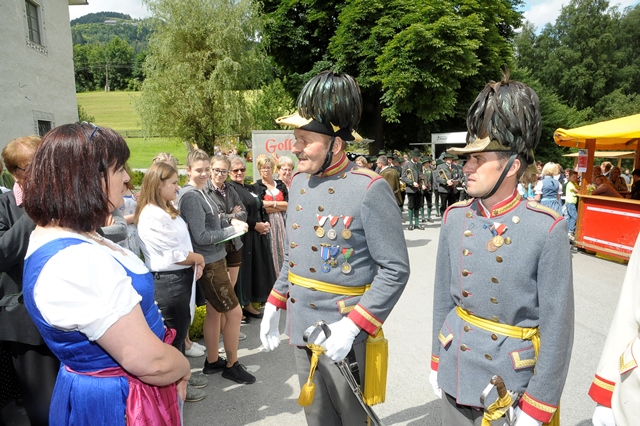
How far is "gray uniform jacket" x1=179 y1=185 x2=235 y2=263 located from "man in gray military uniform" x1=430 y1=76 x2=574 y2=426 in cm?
233

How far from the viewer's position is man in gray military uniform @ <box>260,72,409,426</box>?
2.10 metres

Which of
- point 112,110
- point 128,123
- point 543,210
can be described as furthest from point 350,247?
point 112,110

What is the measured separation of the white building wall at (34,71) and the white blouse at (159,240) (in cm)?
964

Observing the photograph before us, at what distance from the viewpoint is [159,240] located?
3.23 metres

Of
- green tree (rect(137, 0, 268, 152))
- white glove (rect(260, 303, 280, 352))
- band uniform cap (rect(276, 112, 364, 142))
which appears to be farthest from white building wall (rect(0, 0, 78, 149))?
band uniform cap (rect(276, 112, 364, 142))

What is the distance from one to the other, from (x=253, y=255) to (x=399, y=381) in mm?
2346

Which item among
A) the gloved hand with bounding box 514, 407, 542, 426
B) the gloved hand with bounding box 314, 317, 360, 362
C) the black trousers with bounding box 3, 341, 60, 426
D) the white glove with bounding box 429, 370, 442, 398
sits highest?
the gloved hand with bounding box 314, 317, 360, 362

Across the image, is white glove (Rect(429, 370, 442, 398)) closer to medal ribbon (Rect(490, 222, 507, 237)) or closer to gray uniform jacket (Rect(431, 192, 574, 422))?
gray uniform jacket (Rect(431, 192, 574, 422))

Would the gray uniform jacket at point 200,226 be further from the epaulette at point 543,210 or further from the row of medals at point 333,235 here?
the epaulette at point 543,210

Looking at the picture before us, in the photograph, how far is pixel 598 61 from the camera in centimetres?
4409

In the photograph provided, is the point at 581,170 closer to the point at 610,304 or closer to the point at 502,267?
the point at 610,304

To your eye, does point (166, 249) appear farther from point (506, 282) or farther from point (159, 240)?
point (506, 282)

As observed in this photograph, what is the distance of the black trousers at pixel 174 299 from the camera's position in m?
3.25

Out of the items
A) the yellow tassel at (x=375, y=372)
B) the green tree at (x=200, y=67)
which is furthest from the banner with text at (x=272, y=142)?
the green tree at (x=200, y=67)
